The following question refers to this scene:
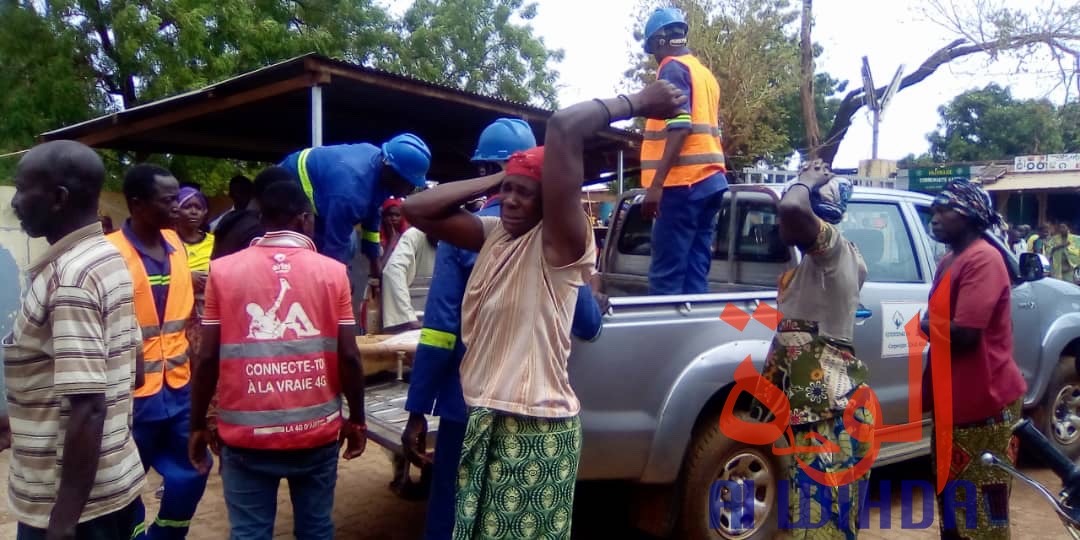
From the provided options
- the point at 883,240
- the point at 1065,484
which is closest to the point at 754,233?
the point at 883,240

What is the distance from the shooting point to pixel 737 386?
358cm

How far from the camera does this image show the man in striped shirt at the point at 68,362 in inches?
74.2

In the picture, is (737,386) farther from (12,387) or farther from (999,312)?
(12,387)

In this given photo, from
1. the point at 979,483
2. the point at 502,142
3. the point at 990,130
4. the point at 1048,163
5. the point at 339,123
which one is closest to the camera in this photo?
the point at 502,142

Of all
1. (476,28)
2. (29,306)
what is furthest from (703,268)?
(476,28)

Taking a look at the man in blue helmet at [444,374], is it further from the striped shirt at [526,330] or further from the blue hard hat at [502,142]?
the striped shirt at [526,330]

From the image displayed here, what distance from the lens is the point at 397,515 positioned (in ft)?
14.7

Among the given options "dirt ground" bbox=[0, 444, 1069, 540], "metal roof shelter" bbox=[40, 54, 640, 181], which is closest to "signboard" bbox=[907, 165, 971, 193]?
"metal roof shelter" bbox=[40, 54, 640, 181]

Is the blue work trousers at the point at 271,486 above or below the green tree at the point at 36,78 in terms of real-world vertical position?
below

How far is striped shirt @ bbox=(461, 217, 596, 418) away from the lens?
6.73 ft

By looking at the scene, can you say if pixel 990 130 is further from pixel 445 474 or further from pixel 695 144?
pixel 445 474

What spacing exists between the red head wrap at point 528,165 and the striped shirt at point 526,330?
6.0 inches

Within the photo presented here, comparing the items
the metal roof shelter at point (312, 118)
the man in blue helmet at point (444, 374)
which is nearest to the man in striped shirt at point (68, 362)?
the man in blue helmet at point (444, 374)

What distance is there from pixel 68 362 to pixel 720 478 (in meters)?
2.78
